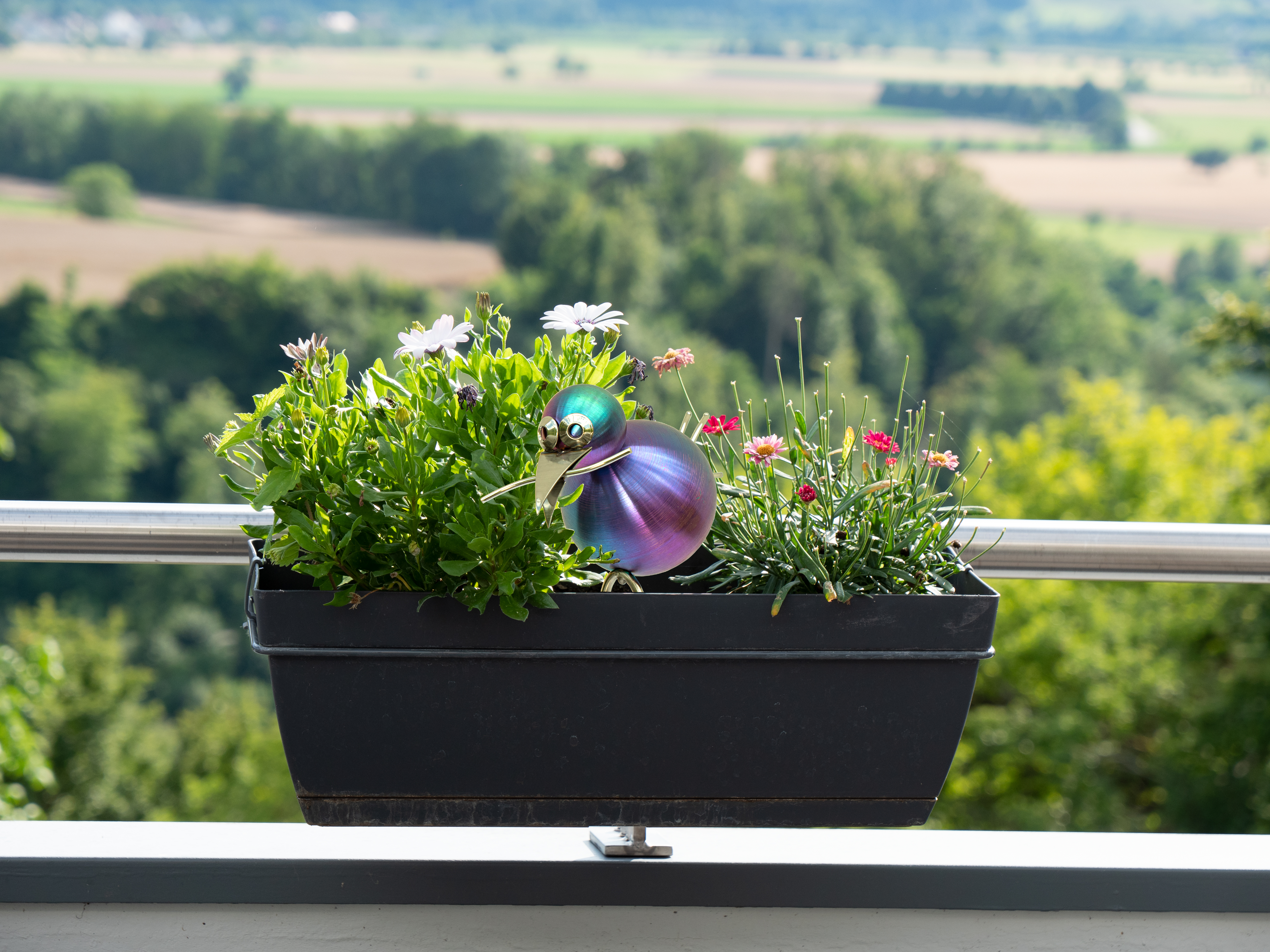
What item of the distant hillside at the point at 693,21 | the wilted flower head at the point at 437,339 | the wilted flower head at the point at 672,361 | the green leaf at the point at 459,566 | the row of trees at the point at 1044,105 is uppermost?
the distant hillside at the point at 693,21

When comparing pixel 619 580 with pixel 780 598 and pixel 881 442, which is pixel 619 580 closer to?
pixel 780 598

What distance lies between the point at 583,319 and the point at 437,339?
4.3 inches

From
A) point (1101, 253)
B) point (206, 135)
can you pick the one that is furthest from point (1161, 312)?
point (206, 135)

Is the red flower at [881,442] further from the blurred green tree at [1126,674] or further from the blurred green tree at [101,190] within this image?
the blurred green tree at [101,190]

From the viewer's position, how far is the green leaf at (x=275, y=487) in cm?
74

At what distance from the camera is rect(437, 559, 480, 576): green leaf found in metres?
0.73

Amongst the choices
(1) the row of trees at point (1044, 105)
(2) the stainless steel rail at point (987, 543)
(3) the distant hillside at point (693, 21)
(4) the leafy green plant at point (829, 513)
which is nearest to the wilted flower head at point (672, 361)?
(4) the leafy green plant at point (829, 513)

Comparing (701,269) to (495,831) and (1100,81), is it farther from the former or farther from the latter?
(495,831)

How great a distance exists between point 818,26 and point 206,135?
1837 cm

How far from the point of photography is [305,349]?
0.79 m

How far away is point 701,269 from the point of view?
34562mm

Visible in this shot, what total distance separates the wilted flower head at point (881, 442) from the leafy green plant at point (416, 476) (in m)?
0.20

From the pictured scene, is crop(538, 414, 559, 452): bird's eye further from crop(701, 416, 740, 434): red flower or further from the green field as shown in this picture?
the green field

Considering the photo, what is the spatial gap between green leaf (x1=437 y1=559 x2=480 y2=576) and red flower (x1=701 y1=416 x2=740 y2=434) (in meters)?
→ 0.24
